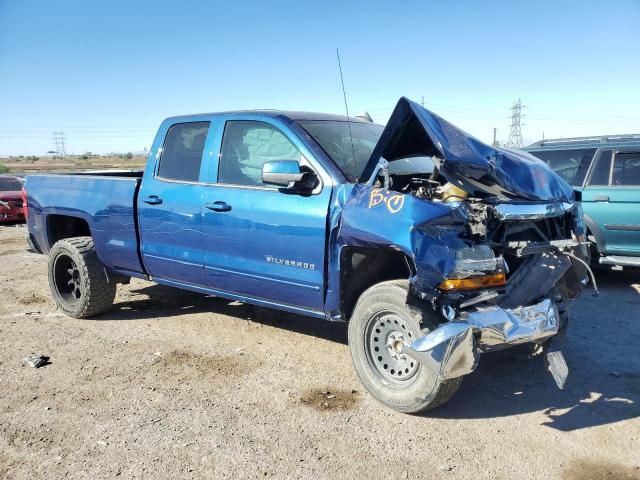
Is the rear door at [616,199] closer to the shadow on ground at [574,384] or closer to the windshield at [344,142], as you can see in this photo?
the shadow on ground at [574,384]

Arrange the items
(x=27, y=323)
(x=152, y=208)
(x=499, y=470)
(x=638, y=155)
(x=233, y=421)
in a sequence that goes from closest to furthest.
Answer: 1. (x=499, y=470)
2. (x=233, y=421)
3. (x=152, y=208)
4. (x=27, y=323)
5. (x=638, y=155)

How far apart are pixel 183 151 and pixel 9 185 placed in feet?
41.9

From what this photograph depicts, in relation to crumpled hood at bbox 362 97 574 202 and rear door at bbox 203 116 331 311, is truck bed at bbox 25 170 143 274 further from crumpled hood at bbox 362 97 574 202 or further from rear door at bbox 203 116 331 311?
crumpled hood at bbox 362 97 574 202

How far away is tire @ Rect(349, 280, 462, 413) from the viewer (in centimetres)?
330

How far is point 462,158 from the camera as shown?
3279 millimetres

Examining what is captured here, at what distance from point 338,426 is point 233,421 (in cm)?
69

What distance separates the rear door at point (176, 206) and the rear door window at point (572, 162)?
4801mm

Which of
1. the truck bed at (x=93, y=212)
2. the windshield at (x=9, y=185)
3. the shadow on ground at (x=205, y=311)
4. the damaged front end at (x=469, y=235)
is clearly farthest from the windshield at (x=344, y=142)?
the windshield at (x=9, y=185)

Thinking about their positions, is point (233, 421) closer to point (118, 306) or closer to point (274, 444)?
point (274, 444)

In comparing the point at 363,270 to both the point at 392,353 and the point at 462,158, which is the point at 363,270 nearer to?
the point at 392,353

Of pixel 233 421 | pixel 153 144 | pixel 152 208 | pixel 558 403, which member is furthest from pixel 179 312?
pixel 558 403

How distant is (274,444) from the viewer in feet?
10.5

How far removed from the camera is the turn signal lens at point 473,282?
121 inches

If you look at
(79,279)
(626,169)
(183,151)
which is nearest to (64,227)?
(79,279)
